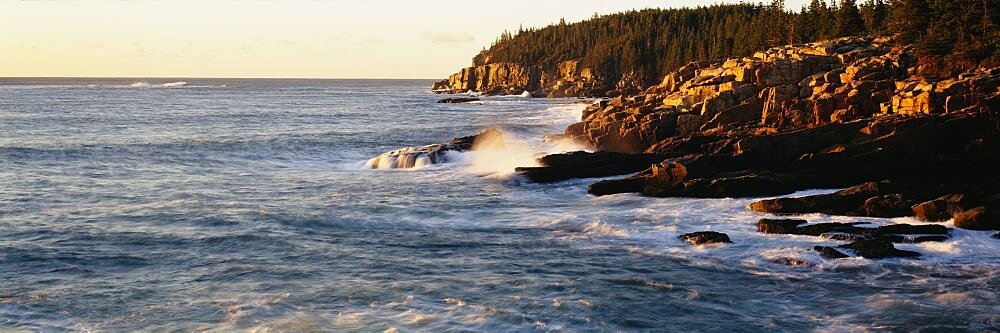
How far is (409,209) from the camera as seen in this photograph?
114 ft

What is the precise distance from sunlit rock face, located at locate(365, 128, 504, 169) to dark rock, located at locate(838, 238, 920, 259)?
29570mm

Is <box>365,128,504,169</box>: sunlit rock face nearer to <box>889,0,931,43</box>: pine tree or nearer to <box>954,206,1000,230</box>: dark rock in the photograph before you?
<box>889,0,931,43</box>: pine tree

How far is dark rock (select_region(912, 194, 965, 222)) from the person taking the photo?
28.1m

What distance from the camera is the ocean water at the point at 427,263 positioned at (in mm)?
19594

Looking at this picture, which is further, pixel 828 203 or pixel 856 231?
pixel 828 203

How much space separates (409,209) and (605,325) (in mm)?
16976

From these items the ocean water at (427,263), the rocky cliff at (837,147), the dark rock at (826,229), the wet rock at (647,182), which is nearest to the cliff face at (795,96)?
the rocky cliff at (837,147)

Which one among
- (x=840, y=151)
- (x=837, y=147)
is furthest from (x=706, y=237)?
(x=837, y=147)

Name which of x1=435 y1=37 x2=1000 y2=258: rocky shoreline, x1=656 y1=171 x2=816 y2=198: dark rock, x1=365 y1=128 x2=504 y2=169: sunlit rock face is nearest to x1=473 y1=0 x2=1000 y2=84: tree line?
x1=435 y1=37 x2=1000 y2=258: rocky shoreline

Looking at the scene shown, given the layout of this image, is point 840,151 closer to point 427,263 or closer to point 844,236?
point 844,236

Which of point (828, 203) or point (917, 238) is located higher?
point (828, 203)

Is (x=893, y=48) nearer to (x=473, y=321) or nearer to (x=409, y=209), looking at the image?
(x=409, y=209)

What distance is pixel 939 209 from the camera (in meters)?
28.2

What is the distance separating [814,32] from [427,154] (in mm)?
59058
